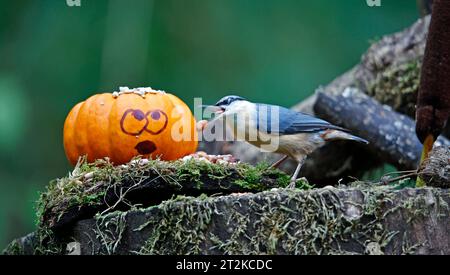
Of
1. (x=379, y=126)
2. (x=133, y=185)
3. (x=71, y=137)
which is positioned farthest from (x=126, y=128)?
(x=379, y=126)

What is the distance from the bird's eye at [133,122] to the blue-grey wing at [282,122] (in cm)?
56

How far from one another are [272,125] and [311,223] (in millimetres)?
865

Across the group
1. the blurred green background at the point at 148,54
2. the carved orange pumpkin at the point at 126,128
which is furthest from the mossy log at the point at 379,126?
the carved orange pumpkin at the point at 126,128

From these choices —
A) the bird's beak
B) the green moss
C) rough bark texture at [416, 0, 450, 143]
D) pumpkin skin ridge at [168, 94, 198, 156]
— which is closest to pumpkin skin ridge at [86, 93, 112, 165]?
pumpkin skin ridge at [168, 94, 198, 156]

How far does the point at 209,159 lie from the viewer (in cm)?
348

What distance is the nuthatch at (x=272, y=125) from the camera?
138 inches

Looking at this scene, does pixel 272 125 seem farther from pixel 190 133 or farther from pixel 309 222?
pixel 309 222

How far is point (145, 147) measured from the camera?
3.66 m

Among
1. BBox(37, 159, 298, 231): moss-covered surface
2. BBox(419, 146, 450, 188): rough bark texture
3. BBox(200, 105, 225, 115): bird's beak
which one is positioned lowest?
BBox(37, 159, 298, 231): moss-covered surface

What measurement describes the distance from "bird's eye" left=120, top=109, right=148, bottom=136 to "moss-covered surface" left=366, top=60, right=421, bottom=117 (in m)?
2.66

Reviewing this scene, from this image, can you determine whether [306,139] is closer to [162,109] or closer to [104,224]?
[162,109]

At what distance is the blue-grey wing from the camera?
139 inches

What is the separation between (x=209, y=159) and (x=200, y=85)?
11.9 feet

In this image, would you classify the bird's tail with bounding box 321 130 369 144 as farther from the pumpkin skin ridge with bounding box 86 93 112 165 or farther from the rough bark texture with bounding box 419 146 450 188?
the pumpkin skin ridge with bounding box 86 93 112 165
